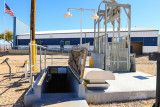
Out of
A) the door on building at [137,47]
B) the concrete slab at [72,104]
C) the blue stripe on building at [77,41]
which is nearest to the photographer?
the concrete slab at [72,104]

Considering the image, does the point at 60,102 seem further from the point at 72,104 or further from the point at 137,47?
the point at 137,47

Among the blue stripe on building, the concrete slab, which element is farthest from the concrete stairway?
the blue stripe on building

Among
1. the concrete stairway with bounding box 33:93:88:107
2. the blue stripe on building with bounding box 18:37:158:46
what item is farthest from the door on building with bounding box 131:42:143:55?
the concrete stairway with bounding box 33:93:88:107

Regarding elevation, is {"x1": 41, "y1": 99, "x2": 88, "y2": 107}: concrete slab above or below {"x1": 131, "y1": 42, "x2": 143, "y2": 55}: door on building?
below

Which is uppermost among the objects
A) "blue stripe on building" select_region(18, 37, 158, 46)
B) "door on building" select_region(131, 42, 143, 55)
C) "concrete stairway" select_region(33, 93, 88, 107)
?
"blue stripe on building" select_region(18, 37, 158, 46)

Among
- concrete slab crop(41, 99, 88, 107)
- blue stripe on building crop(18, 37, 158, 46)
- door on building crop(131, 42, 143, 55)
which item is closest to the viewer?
concrete slab crop(41, 99, 88, 107)

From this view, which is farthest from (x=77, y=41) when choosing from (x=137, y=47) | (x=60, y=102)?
(x=60, y=102)

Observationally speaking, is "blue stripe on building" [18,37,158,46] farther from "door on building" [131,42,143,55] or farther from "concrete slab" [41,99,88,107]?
"concrete slab" [41,99,88,107]

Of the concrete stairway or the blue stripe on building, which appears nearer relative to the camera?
the concrete stairway

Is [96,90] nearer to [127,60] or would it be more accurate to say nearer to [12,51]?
[127,60]

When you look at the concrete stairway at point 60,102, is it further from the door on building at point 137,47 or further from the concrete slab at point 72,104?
the door on building at point 137,47

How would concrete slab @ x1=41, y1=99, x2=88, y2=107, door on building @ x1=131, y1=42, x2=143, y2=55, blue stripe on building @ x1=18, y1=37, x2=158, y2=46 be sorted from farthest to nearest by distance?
door on building @ x1=131, y1=42, x2=143, y2=55
blue stripe on building @ x1=18, y1=37, x2=158, y2=46
concrete slab @ x1=41, y1=99, x2=88, y2=107

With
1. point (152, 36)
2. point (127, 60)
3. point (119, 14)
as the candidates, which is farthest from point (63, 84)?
point (152, 36)

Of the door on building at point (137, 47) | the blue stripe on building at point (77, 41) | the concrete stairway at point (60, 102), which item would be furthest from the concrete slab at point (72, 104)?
the door on building at point (137, 47)
